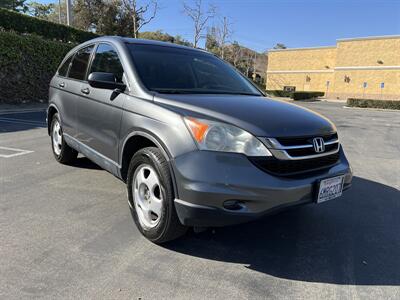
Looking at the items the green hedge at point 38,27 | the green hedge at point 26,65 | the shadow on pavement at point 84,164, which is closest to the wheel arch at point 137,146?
the shadow on pavement at point 84,164

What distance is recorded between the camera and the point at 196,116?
292 cm

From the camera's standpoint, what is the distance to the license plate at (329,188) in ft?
10.1

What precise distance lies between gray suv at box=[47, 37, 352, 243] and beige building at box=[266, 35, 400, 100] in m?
47.8

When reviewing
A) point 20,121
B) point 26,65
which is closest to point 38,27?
point 26,65

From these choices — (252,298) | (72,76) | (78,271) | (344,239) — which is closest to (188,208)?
(252,298)

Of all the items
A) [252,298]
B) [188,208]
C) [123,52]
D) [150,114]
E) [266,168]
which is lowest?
[252,298]

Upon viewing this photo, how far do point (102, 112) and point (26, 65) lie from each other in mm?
12672

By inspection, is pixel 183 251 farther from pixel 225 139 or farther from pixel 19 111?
pixel 19 111

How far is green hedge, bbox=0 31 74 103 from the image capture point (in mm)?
13797

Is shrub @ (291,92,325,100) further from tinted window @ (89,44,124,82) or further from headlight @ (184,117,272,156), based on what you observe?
headlight @ (184,117,272,156)

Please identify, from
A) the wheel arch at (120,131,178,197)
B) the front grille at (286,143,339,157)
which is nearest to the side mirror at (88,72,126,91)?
the wheel arch at (120,131,178,197)

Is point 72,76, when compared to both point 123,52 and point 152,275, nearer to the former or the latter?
point 123,52

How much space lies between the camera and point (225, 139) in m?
2.80

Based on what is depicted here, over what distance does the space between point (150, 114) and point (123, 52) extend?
1081 mm
